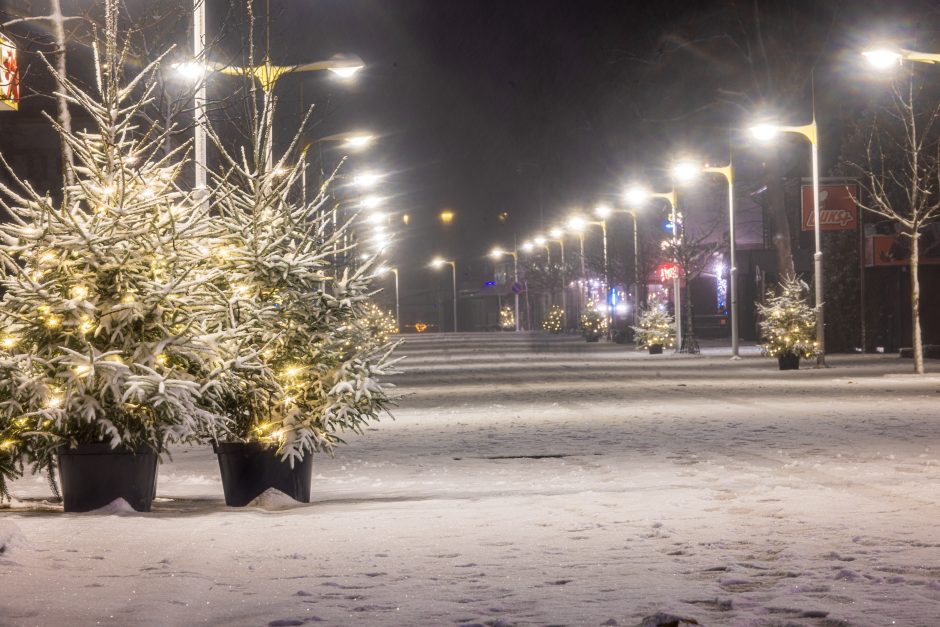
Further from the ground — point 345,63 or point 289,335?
point 345,63

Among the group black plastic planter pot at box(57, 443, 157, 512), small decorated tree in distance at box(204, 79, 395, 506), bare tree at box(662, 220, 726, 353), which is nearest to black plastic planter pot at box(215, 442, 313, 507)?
small decorated tree in distance at box(204, 79, 395, 506)

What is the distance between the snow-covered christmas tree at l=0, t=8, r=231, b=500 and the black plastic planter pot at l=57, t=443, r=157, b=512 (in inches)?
4.7

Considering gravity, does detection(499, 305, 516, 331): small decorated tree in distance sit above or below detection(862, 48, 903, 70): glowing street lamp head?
below

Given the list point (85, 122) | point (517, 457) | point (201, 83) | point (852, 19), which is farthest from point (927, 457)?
point (85, 122)

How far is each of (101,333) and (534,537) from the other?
13.6 feet

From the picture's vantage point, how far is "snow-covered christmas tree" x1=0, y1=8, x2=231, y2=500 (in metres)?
11.4

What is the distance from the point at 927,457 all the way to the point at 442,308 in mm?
157395

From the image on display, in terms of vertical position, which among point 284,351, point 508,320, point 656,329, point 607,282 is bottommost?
point 284,351

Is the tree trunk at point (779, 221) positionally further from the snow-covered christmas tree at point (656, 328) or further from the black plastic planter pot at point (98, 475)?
the black plastic planter pot at point (98, 475)

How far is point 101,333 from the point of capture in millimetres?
11758

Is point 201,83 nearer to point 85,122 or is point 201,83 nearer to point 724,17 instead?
point 724,17

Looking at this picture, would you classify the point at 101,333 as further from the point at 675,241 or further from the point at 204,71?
the point at 675,241

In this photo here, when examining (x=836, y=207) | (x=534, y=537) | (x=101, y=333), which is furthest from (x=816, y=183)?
(x=534, y=537)

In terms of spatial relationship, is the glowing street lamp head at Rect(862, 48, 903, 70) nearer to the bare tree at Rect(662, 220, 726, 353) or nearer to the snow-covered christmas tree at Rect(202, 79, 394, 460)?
the snow-covered christmas tree at Rect(202, 79, 394, 460)
